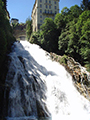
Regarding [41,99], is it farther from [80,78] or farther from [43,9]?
[43,9]

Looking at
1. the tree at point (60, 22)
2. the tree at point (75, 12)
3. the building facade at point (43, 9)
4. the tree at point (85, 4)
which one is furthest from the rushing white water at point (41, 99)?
the building facade at point (43, 9)

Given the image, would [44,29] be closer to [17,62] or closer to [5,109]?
[17,62]

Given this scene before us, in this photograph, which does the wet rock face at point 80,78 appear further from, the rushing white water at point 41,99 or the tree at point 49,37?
the tree at point 49,37

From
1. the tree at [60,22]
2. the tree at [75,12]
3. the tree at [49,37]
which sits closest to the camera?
the tree at [75,12]

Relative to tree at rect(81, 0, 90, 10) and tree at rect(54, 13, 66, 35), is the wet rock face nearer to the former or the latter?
tree at rect(54, 13, 66, 35)

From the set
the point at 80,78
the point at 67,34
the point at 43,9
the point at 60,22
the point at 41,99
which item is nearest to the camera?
the point at 41,99

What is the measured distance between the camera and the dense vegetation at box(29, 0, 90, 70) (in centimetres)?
2086

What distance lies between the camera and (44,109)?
9688 mm

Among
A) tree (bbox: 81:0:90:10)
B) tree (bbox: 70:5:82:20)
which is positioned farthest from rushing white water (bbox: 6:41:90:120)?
tree (bbox: 81:0:90:10)

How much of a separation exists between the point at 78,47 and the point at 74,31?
3.58 m

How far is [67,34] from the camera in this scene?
2448 cm

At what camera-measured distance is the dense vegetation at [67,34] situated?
2086 centimetres

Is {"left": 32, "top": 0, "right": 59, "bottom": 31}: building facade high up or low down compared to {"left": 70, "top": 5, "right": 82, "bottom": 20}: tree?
up

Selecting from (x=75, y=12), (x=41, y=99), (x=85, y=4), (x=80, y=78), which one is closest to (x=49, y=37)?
(x=75, y=12)
